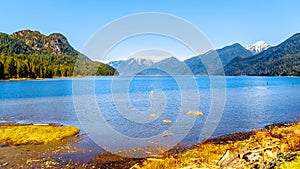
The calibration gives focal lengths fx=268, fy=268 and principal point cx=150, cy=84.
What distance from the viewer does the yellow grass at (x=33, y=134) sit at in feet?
87.7

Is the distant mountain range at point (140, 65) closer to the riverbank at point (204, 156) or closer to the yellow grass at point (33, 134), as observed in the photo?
the yellow grass at point (33, 134)

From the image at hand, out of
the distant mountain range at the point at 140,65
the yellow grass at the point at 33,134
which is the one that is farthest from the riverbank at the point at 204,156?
the distant mountain range at the point at 140,65

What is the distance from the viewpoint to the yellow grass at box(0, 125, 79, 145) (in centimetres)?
2673

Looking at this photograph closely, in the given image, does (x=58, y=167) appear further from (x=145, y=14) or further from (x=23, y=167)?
(x=145, y=14)

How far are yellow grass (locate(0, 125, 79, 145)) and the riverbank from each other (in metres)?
1.74

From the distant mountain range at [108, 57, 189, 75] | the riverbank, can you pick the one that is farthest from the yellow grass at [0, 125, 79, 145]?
the distant mountain range at [108, 57, 189, 75]

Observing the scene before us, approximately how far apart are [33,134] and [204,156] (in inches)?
765

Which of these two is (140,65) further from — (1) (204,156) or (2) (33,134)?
(1) (204,156)

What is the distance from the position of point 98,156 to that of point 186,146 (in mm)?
8084

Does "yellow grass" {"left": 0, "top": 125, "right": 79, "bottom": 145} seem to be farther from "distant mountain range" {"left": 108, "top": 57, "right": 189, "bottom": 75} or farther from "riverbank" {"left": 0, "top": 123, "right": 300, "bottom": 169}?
"distant mountain range" {"left": 108, "top": 57, "right": 189, "bottom": 75}

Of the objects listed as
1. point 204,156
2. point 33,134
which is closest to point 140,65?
point 33,134

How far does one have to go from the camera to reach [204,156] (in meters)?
18.3

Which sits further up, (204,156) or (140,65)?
(140,65)

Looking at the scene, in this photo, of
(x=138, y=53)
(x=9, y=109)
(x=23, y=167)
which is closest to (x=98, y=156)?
(x=23, y=167)
